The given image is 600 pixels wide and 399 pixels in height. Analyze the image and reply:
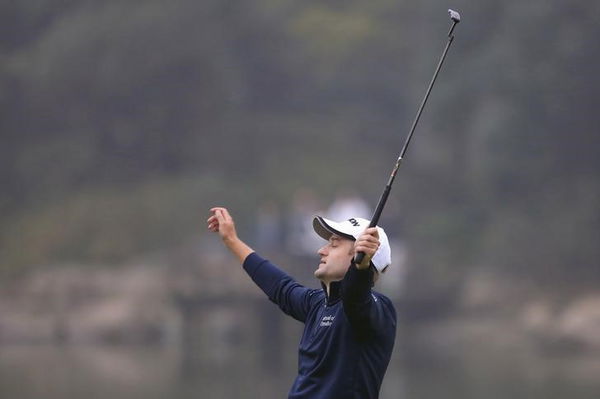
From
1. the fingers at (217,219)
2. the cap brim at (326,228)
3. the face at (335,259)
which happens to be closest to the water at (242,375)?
the fingers at (217,219)

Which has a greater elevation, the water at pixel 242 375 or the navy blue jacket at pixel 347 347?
the water at pixel 242 375

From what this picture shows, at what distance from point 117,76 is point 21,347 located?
721 cm

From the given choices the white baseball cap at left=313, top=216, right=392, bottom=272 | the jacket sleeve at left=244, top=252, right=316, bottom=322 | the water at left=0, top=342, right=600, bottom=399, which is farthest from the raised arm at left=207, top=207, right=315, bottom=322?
the water at left=0, top=342, right=600, bottom=399

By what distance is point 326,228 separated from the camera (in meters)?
4.51

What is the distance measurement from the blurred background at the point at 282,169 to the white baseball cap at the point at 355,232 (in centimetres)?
1185

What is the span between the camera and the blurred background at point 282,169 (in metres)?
20.7

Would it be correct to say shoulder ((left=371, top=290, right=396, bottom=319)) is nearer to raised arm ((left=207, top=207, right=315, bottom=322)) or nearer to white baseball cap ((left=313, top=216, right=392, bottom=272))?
white baseball cap ((left=313, top=216, right=392, bottom=272))

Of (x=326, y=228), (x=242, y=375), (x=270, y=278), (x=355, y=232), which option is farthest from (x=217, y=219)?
(x=242, y=375)

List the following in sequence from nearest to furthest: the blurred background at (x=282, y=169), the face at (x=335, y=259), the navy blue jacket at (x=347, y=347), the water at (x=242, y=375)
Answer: the navy blue jacket at (x=347, y=347) → the face at (x=335, y=259) → the water at (x=242, y=375) → the blurred background at (x=282, y=169)

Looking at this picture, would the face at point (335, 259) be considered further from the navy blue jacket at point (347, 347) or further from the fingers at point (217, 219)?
the fingers at point (217, 219)

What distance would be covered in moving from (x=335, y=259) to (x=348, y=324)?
0.25 metres

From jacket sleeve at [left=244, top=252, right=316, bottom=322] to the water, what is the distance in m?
6.46

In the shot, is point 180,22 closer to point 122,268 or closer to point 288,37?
point 288,37

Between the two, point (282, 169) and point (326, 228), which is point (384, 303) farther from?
point (282, 169)
